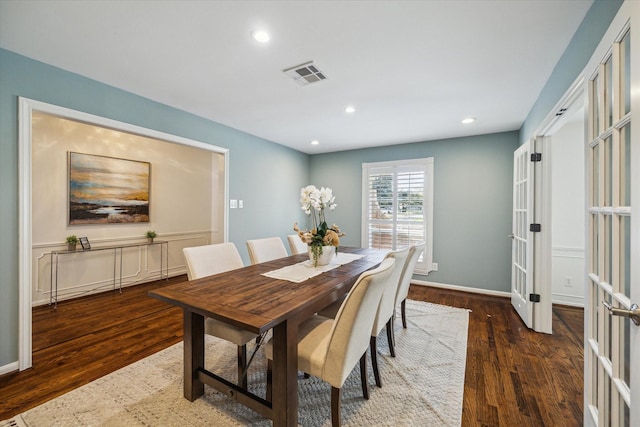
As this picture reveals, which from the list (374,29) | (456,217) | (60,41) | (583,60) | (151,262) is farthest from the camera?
(151,262)

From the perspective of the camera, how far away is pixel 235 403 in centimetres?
168

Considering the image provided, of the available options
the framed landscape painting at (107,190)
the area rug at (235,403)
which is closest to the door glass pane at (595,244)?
the area rug at (235,403)

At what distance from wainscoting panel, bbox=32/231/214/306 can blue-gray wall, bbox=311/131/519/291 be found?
429 centimetres

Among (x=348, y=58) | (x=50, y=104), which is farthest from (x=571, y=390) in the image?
(x=50, y=104)

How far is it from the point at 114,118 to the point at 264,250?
1848 millimetres

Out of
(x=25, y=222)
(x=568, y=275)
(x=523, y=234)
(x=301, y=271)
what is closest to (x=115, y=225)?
(x=25, y=222)

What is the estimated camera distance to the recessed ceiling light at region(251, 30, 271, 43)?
5.55 ft

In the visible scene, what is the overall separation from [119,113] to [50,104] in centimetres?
48

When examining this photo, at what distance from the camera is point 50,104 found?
2062 mm

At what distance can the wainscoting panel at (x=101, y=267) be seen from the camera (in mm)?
3318

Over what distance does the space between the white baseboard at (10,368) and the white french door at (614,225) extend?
345 cm

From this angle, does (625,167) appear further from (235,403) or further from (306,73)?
(235,403)

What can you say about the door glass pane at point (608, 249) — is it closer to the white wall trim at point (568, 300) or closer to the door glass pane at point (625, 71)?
the door glass pane at point (625, 71)

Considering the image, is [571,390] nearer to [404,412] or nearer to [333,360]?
[404,412]
